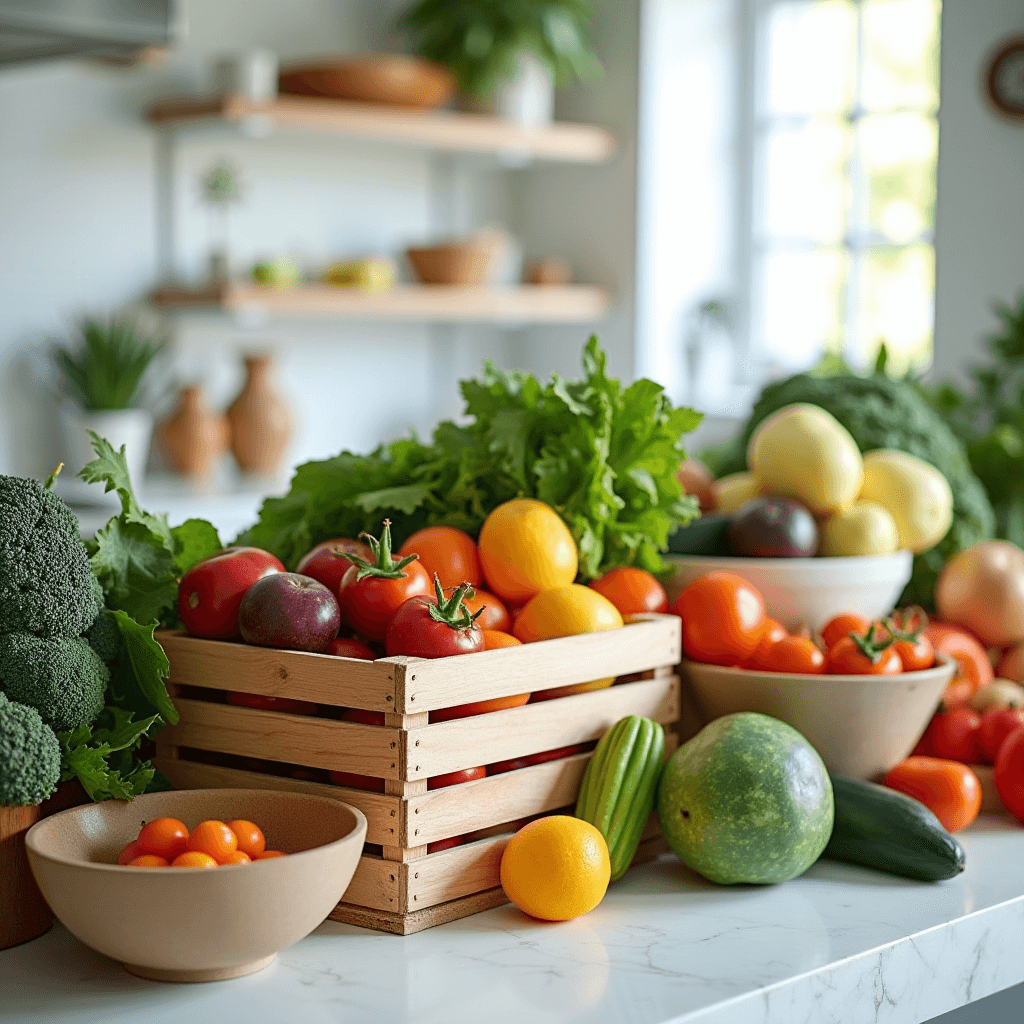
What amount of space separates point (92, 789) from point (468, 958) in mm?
274

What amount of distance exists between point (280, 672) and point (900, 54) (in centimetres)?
374

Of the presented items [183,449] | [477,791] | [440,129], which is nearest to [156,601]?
[477,791]

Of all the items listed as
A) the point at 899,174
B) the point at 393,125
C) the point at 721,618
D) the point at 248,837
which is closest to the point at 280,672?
the point at 248,837

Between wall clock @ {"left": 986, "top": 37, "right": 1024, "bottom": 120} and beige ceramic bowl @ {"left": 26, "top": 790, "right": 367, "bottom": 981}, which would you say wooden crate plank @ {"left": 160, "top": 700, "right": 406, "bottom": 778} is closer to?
beige ceramic bowl @ {"left": 26, "top": 790, "right": 367, "bottom": 981}

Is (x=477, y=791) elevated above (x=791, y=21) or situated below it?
below

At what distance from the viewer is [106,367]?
3.55 m

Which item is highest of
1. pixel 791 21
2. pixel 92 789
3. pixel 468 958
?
pixel 791 21

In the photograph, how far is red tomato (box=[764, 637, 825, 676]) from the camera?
45.5 inches

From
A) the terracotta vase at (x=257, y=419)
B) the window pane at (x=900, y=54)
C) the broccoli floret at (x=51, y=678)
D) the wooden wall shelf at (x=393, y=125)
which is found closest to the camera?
the broccoli floret at (x=51, y=678)

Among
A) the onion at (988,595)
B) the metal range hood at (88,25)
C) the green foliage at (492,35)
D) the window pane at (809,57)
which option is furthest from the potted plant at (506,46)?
the onion at (988,595)

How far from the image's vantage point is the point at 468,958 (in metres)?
0.88

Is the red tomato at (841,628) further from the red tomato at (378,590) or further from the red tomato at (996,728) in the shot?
the red tomato at (378,590)

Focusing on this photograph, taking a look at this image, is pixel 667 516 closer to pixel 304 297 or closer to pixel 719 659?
pixel 719 659

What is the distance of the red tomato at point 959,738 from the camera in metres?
1.27
